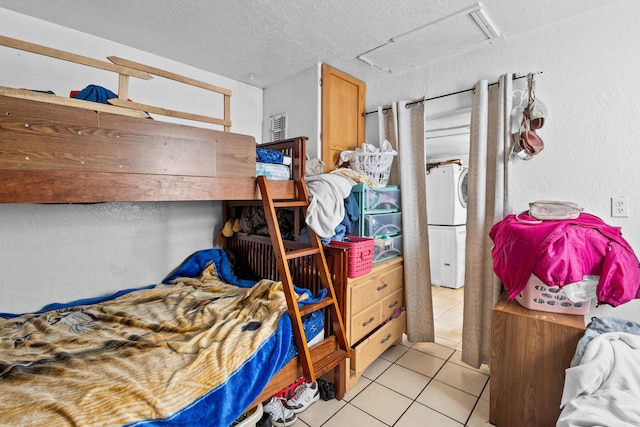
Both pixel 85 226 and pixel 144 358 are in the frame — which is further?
pixel 85 226

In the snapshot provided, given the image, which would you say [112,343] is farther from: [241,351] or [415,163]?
[415,163]

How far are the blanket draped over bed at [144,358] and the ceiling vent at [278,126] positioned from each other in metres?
1.65

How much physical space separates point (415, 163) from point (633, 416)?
6.37 feet

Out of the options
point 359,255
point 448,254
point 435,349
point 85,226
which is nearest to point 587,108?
point 359,255

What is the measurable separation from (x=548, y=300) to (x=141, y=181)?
2.22m

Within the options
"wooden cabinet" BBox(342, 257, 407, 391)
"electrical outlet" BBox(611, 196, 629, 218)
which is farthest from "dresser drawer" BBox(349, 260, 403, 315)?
"electrical outlet" BBox(611, 196, 629, 218)

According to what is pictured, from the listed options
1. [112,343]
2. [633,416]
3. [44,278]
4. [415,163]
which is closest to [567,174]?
[415,163]

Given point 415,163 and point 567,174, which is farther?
point 415,163

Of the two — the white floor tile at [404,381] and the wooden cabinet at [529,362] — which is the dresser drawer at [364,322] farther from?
the wooden cabinet at [529,362]

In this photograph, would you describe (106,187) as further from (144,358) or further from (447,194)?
(447,194)

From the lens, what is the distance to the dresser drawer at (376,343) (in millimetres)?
2045

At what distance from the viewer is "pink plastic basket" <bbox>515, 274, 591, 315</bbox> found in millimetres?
1628

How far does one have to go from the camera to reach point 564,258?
58.2 inches

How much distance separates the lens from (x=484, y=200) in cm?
221
